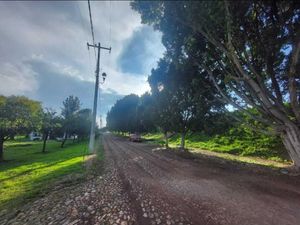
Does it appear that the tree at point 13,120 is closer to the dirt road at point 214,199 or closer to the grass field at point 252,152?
the dirt road at point 214,199

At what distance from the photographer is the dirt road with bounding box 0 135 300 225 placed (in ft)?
16.1

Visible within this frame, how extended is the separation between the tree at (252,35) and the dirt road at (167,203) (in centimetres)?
417

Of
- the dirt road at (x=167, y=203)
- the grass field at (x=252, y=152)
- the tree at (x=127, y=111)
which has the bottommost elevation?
the dirt road at (x=167, y=203)

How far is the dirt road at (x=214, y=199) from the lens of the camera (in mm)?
4914

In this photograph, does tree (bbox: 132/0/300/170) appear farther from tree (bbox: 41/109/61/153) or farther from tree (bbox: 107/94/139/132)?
tree (bbox: 107/94/139/132)

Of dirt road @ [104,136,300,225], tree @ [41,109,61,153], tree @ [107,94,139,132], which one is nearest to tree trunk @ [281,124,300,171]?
dirt road @ [104,136,300,225]

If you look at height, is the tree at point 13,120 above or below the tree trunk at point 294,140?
above

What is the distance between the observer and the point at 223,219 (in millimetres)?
4820

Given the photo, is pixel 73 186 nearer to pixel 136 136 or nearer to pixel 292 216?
pixel 292 216

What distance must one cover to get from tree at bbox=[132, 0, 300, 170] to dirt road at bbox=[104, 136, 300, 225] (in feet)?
12.7

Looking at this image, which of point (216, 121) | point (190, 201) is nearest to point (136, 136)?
point (216, 121)

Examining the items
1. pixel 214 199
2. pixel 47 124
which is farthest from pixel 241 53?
pixel 47 124

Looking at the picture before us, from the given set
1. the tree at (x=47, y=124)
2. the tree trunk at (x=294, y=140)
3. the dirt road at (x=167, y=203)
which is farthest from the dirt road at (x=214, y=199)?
the tree at (x=47, y=124)

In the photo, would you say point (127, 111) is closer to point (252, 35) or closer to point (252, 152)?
point (252, 152)
